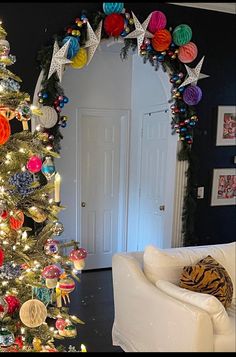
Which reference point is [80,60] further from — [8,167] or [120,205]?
[120,205]

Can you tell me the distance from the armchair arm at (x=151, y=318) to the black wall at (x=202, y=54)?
1552mm

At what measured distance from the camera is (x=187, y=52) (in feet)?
11.3

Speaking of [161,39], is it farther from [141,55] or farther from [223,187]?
[223,187]

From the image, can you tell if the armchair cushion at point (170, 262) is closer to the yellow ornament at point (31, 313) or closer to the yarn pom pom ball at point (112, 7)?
the yellow ornament at point (31, 313)

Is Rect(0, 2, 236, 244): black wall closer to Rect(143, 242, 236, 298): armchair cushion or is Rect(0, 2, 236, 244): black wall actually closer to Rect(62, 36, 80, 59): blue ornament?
Rect(62, 36, 80, 59): blue ornament

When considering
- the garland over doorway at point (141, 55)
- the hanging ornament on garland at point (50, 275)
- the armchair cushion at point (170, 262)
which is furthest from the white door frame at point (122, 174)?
the hanging ornament on garland at point (50, 275)

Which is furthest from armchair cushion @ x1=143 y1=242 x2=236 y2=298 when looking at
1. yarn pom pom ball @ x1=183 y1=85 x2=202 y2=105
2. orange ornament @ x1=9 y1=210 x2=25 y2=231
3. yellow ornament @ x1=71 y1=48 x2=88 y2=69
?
yellow ornament @ x1=71 y1=48 x2=88 y2=69

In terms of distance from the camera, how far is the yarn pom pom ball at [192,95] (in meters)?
3.52

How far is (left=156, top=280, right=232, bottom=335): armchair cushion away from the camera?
85.4 inches

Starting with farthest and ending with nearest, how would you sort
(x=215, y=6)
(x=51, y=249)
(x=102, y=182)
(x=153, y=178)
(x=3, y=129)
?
1. (x=102, y=182)
2. (x=153, y=178)
3. (x=215, y=6)
4. (x=51, y=249)
5. (x=3, y=129)

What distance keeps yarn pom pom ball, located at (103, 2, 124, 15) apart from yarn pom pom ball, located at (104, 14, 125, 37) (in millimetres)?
34

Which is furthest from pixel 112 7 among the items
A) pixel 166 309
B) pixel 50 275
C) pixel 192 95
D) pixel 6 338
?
pixel 6 338

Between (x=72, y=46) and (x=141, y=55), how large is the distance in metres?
0.76

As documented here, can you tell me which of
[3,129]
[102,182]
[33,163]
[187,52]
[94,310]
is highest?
[187,52]
